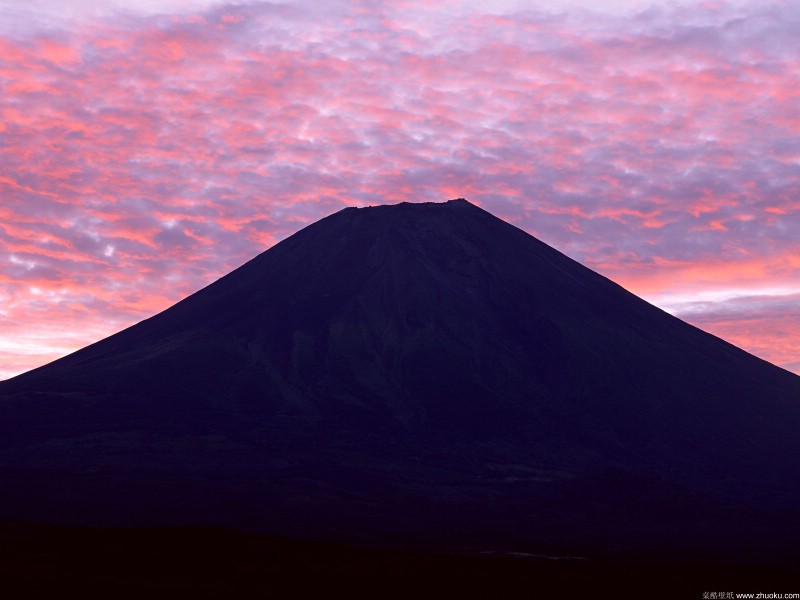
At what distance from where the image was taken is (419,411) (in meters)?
143

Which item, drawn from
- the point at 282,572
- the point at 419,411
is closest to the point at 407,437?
the point at 419,411

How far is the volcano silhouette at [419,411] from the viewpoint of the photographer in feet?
298

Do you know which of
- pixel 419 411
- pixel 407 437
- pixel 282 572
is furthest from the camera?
pixel 419 411

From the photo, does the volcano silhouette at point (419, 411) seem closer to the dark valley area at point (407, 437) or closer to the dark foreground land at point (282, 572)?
the dark valley area at point (407, 437)

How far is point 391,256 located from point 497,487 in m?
71.6

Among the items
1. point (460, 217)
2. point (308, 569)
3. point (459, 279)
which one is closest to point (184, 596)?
point (308, 569)

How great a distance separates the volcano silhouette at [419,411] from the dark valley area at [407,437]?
19.5 inches

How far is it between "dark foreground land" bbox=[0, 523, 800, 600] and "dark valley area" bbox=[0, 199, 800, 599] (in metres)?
0.20

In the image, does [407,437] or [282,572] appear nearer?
[282,572]

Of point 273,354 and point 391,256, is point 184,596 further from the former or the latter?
point 391,256

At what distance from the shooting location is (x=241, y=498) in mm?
93938

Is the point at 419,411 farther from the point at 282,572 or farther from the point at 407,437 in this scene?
the point at 282,572

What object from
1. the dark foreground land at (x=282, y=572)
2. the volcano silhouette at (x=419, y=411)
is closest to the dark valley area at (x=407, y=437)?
the dark foreground land at (x=282, y=572)

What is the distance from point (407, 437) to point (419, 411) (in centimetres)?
884
